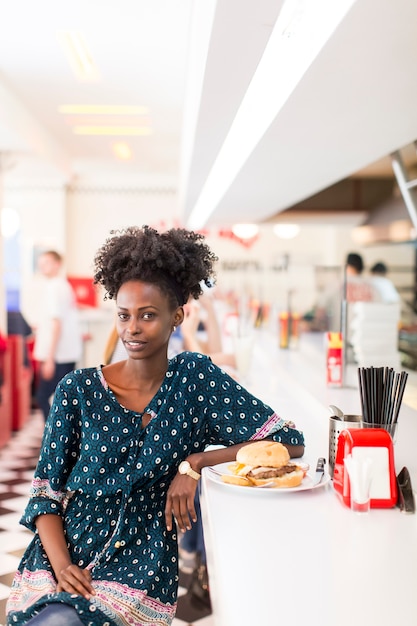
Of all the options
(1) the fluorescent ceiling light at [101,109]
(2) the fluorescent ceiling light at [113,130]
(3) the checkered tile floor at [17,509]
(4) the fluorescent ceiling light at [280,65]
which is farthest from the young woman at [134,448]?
(2) the fluorescent ceiling light at [113,130]

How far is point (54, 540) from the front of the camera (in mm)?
1556

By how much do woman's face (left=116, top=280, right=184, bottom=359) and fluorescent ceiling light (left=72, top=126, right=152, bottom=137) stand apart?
6.44 m

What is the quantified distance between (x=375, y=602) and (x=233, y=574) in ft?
0.81

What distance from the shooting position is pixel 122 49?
5.08m

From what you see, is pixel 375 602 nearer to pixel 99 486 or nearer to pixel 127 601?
pixel 127 601

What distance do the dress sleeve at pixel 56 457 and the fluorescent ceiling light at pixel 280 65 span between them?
94 cm

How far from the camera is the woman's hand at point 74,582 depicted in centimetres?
147

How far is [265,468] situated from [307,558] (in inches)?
16.1

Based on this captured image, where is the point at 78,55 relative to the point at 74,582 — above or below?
above

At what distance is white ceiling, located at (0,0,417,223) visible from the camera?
5.45 feet

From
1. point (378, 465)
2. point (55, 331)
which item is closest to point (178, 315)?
point (378, 465)

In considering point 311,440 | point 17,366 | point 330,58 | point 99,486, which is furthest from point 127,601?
point 17,366

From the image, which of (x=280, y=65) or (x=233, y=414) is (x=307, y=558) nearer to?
(x=233, y=414)

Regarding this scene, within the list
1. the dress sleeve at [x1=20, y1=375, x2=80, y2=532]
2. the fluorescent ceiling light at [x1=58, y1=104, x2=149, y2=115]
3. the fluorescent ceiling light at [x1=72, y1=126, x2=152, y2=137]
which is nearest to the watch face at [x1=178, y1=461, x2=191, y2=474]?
the dress sleeve at [x1=20, y1=375, x2=80, y2=532]
